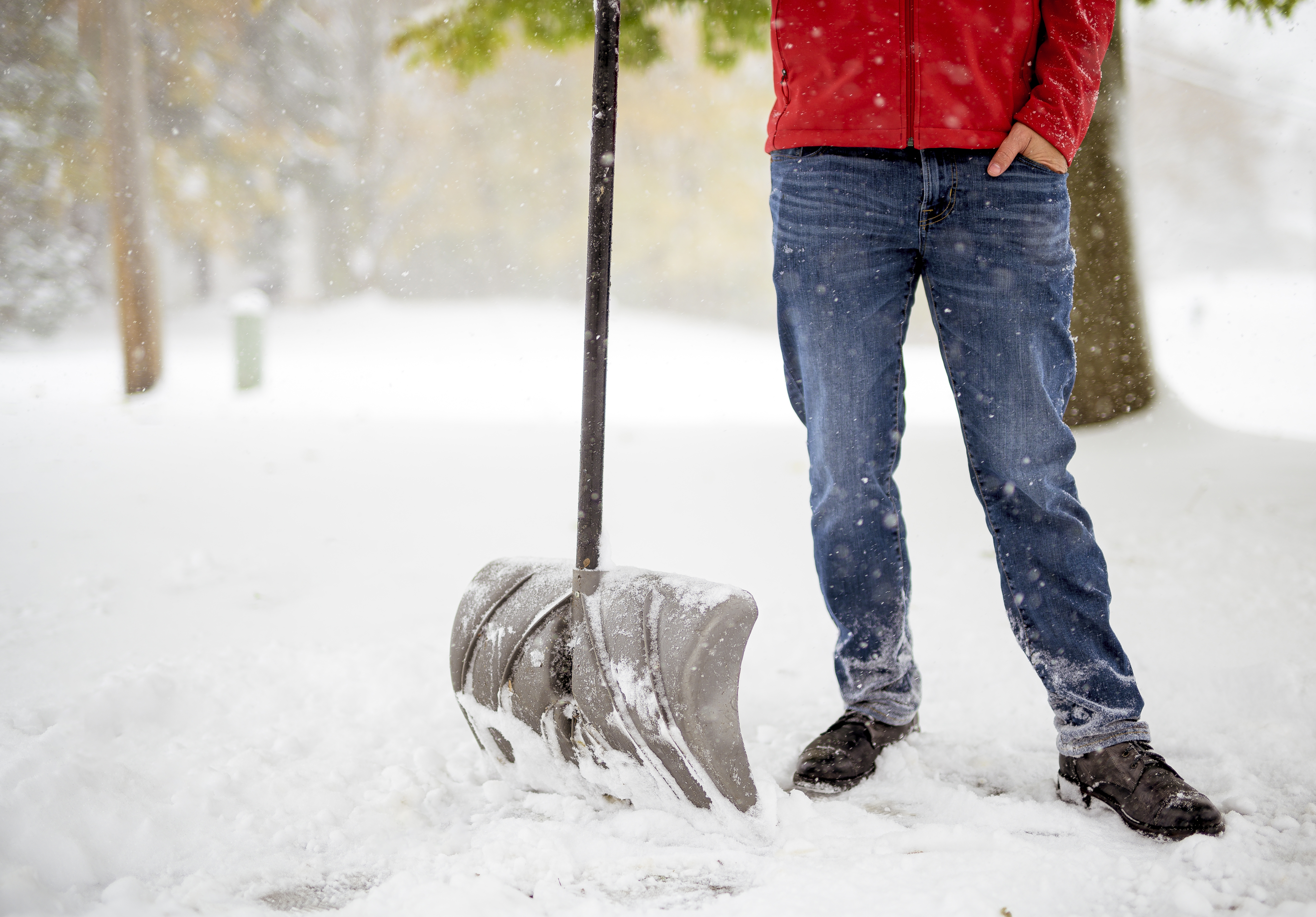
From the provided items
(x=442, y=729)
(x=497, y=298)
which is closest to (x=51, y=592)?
(x=442, y=729)

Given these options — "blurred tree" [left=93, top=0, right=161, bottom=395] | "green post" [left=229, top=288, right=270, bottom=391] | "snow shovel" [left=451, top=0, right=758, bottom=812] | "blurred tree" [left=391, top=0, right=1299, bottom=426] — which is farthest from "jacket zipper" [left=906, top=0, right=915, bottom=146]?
"green post" [left=229, top=288, right=270, bottom=391]

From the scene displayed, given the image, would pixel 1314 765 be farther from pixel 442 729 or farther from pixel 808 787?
pixel 442 729

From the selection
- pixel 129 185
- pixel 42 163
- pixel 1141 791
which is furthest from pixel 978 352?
pixel 42 163

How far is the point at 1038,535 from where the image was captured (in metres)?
1.30

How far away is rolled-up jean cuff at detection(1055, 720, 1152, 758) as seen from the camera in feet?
4.23

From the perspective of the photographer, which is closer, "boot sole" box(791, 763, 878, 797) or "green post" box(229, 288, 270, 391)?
"boot sole" box(791, 763, 878, 797)

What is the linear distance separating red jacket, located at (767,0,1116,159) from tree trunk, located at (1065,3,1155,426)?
2.81 m

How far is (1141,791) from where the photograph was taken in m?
1.23

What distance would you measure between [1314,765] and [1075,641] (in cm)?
55

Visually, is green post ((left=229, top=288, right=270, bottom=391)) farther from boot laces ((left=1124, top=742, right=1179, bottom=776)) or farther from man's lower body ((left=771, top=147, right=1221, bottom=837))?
boot laces ((left=1124, top=742, right=1179, bottom=776))

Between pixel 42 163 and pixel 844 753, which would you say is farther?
pixel 42 163

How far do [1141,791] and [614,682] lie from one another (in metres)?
0.80

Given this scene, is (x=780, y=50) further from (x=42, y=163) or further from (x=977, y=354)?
(x=42, y=163)

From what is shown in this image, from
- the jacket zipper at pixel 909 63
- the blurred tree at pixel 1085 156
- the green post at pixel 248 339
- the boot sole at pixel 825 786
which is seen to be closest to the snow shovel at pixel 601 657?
the boot sole at pixel 825 786
